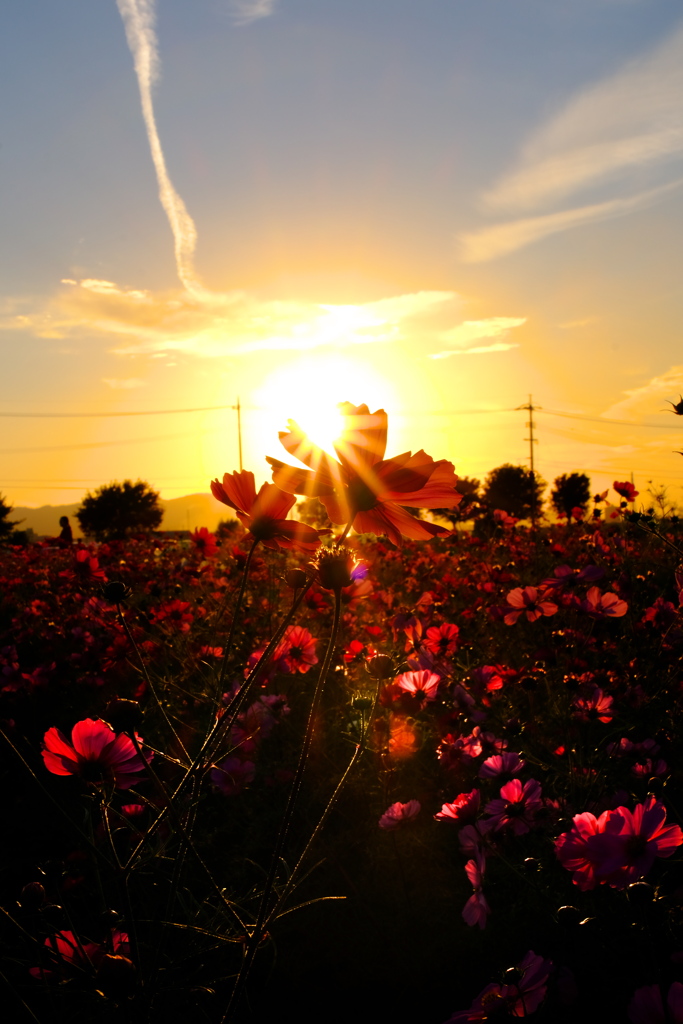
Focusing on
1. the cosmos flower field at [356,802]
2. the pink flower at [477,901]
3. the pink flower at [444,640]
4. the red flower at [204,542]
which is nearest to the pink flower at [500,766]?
the cosmos flower field at [356,802]

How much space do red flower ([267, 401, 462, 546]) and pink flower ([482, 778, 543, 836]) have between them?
853 mm

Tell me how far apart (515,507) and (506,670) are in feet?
82.0

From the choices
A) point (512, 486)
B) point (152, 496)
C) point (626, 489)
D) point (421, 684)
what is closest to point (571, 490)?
point (512, 486)

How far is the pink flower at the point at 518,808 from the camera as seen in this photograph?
1.36 metres

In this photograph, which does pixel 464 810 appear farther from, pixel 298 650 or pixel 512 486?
pixel 512 486

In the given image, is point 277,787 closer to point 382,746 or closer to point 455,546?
point 382,746

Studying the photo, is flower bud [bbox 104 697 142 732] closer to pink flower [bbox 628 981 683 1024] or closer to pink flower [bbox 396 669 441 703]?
pink flower [bbox 628 981 683 1024]

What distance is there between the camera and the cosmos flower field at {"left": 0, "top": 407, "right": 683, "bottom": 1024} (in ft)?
2.56

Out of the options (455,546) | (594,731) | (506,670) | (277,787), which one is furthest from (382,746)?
(455,546)

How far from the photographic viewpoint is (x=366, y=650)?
2.42 metres

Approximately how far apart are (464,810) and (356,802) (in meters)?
1.02

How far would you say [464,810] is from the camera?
4.43 feet

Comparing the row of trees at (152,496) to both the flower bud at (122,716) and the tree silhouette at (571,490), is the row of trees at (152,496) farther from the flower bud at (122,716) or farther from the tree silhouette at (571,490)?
the flower bud at (122,716)

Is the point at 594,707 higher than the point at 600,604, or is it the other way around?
the point at 600,604
